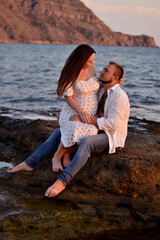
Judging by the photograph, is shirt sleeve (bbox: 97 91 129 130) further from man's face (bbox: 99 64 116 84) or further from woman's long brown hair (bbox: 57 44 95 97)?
woman's long brown hair (bbox: 57 44 95 97)

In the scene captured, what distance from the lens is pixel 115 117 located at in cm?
356

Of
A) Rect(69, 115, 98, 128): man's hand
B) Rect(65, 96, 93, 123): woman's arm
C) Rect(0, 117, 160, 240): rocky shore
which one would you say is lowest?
Rect(0, 117, 160, 240): rocky shore

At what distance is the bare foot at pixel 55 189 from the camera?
338cm

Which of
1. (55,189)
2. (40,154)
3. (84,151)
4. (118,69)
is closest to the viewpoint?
(55,189)

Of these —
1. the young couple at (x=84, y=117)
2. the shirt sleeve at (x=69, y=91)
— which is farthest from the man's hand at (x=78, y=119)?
the shirt sleeve at (x=69, y=91)

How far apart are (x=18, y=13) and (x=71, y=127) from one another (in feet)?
574

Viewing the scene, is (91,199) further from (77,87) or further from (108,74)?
(108,74)

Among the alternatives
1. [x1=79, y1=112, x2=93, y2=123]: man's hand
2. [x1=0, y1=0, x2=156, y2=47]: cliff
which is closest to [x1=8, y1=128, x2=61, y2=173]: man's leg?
[x1=79, y1=112, x2=93, y2=123]: man's hand

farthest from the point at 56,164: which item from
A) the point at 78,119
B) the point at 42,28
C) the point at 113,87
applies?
the point at 42,28

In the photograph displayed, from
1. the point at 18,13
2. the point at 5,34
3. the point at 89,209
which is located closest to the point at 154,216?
the point at 89,209

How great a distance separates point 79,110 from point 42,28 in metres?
168

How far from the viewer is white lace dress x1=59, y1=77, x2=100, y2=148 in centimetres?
361

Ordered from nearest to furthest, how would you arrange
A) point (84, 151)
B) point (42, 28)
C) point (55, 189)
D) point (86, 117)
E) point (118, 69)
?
point (55, 189) → point (84, 151) → point (86, 117) → point (118, 69) → point (42, 28)

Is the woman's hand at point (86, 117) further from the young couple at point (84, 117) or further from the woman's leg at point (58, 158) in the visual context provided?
the woman's leg at point (58, 158)
